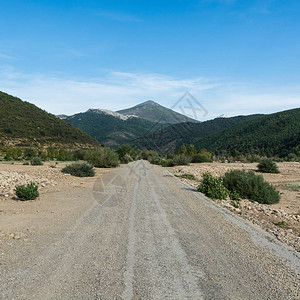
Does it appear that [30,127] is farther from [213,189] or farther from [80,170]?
[213,189]

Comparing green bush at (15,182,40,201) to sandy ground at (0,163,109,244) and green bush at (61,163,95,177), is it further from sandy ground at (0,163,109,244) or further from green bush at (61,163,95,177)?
green bush at (61,163,95,177)

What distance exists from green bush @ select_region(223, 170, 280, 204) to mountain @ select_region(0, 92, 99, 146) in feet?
167

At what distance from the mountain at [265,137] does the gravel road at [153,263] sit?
6044 cm

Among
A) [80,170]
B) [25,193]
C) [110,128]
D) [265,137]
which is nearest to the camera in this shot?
[25,193]

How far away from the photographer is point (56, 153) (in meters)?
49.1

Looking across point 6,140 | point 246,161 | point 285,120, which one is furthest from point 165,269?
point 285,120

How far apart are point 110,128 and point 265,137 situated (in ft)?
337

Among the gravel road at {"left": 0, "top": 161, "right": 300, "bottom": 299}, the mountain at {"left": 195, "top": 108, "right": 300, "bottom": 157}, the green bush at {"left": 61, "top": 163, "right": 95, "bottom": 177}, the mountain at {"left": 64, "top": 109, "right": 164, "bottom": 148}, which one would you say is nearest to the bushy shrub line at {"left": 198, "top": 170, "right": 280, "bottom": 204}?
the gravel road at {"left": 0, "top": 161, "right": 300, "bottom": 299}

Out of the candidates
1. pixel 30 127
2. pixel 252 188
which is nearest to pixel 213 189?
pixel 252 188

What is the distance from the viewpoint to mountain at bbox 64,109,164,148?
142250 mm

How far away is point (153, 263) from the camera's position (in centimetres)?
489

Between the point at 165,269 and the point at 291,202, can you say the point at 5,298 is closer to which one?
the point at 165,269

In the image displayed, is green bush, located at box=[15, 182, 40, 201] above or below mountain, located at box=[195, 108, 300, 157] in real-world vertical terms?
below

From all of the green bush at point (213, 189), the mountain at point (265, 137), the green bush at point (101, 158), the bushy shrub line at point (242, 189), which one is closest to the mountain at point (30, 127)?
the green bush at point (101, 158)
